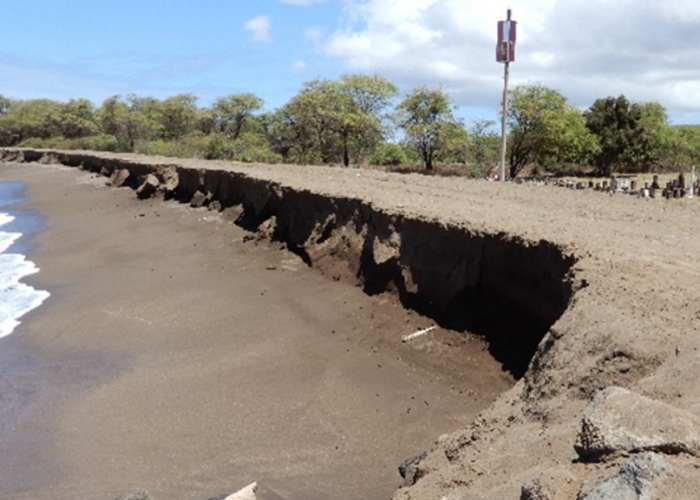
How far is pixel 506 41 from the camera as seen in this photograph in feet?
73.5

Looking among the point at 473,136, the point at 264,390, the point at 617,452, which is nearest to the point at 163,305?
the point at 264,390

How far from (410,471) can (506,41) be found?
60.9 feet

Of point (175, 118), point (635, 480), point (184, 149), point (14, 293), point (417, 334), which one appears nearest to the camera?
point (635, 480)

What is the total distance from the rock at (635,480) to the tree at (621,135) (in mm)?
38462

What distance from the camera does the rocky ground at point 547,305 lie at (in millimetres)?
3824

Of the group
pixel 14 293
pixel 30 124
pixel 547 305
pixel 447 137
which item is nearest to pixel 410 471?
pixel 547 305

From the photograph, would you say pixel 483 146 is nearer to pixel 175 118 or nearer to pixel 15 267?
pixel 15 267

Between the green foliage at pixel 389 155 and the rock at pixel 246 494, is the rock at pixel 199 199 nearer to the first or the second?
the green foliage at pixel 389 155

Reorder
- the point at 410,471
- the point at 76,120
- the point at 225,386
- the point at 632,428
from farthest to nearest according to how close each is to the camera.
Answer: the point at 76,120
the point at 225,386
the point at 410,471
the point at 632,428

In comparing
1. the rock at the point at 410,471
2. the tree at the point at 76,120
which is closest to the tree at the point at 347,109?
the rock at the point at 410,471

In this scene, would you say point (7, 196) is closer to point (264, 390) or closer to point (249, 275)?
point (249, 275)

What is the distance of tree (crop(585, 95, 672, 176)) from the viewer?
4088cm

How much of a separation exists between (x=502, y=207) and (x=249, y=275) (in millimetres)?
5014

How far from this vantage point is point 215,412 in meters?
8.48
